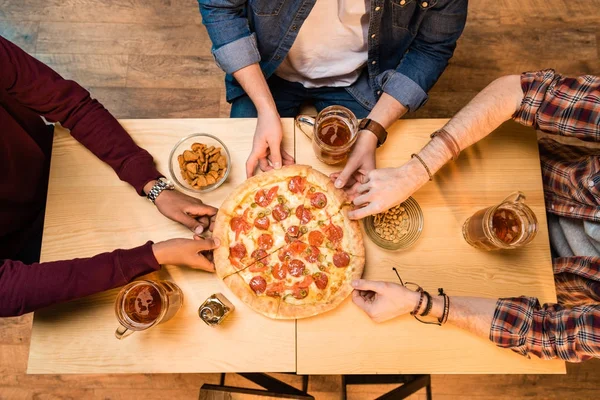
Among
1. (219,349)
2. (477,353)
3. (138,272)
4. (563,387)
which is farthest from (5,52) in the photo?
(563,387)

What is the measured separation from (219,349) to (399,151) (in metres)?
1.02

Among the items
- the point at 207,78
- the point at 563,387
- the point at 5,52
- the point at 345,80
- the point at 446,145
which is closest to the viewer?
the point at 5,52

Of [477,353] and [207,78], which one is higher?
[207,78]

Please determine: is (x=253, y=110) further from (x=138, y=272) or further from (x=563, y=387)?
(x=563, y=387)

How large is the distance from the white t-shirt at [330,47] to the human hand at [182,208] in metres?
0.83

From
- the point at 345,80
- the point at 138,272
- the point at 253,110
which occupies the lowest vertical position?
the point at 138,272

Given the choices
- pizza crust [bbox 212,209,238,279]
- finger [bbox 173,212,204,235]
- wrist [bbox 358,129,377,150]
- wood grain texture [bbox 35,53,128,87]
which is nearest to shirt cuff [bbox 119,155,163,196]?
finger [bbox 173,212,204,235]

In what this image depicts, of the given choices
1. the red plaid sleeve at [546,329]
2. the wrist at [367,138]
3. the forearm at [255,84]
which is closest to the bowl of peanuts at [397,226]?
the wrist at [367,138]

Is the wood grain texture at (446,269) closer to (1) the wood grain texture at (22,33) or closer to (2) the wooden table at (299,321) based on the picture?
(2) the wooden table at (299,321)

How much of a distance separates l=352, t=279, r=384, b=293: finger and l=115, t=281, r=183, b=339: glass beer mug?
0.63m

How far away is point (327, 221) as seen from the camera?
165cm

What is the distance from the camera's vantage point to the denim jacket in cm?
167

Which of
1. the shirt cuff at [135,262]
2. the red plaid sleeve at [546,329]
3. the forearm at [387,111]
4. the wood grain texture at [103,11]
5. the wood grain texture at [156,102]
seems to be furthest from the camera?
the wood grain texture at [103,11]

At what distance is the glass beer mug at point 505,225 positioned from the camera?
57.3 inches
